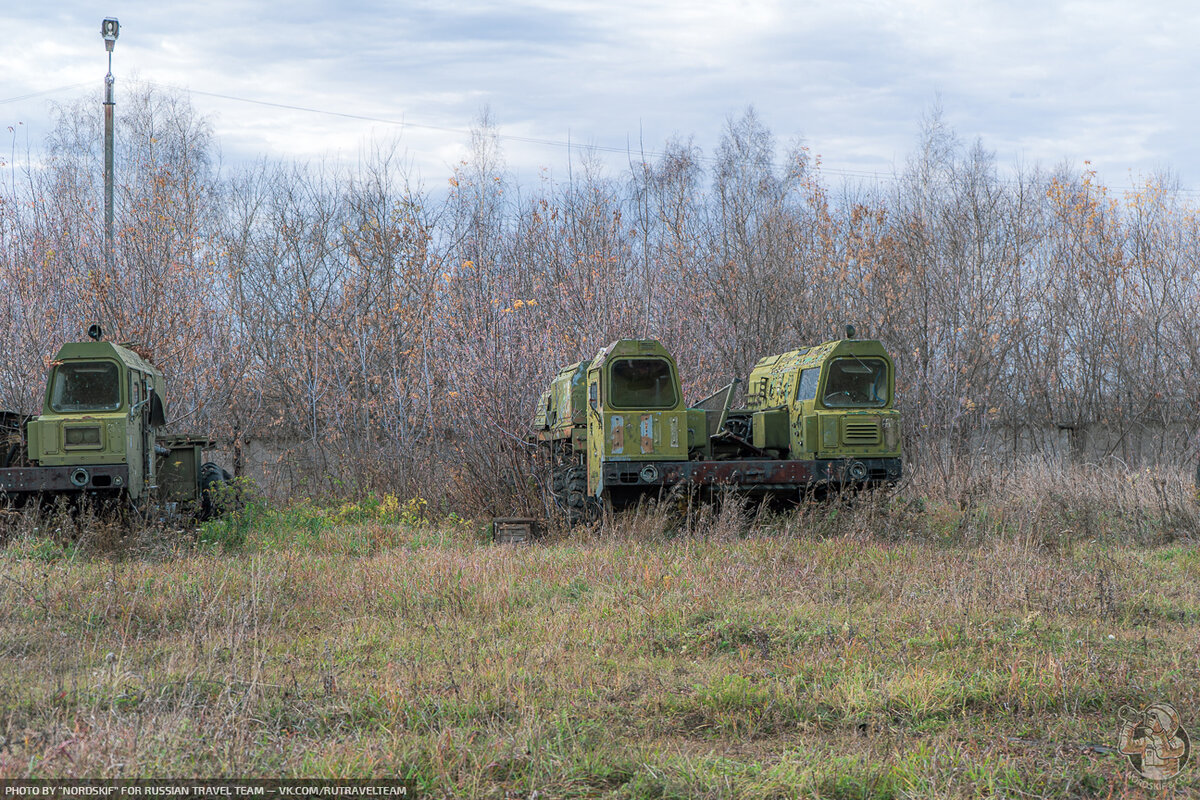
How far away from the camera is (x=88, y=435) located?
1109 centimetres

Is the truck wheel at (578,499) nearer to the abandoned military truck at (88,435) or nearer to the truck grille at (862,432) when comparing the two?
the truck grille at (862,432)

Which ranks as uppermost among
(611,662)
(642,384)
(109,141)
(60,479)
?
(109,141)

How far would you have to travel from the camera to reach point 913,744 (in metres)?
4.70

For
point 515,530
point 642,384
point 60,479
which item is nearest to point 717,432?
point 642,384

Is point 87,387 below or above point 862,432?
above

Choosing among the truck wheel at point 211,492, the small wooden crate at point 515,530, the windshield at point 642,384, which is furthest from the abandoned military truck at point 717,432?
the truck wheel at point 211,492

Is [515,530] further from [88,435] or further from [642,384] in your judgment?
[88,435]

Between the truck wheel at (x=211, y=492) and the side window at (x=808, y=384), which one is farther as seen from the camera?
the truck wheel at (x=211, y=492)

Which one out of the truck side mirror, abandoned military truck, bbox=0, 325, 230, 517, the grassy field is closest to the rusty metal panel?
abandoned military truck, bbox=0, 325, 230, 517

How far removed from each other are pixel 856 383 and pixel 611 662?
7611 millimetres

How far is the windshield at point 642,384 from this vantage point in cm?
1191

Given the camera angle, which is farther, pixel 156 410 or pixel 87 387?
pixel 156 410

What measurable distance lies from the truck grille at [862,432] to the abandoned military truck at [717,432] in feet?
0.04

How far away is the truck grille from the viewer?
12375 millimetres
